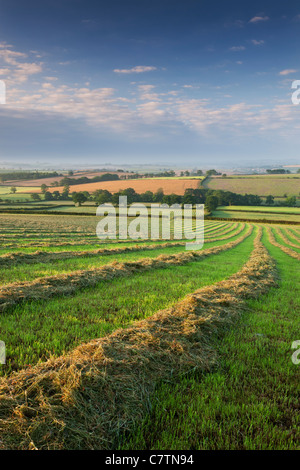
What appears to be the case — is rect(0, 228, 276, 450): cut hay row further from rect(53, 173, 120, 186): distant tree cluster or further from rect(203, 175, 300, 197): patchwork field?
rect(53, 173, 120, 186): distant tree cluster

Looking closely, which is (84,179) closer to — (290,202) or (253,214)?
(253,214)

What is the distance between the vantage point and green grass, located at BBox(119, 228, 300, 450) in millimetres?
2734

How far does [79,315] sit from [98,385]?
2852 mm

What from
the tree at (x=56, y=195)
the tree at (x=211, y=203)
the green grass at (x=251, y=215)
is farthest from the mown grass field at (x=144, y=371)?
the tree at (x=56, y=195)

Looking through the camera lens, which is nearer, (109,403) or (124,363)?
(109,403)

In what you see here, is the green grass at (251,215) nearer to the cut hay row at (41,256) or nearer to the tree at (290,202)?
the tree at (290,202)

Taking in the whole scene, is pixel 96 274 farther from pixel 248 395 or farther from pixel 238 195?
pixel 238 195

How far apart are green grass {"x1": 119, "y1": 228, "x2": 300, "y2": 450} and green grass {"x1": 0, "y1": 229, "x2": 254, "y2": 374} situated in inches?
76.7

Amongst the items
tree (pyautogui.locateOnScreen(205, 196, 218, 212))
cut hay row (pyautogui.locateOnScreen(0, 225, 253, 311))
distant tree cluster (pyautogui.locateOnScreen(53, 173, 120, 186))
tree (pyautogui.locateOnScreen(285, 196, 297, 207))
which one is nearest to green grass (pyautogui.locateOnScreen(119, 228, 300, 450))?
cut hay row (pyautogui.locateOnScreen(0, 225, 253, 311))

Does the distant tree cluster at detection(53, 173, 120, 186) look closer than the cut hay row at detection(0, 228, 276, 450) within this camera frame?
No

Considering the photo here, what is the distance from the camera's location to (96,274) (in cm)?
952

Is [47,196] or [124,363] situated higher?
[47,196]
